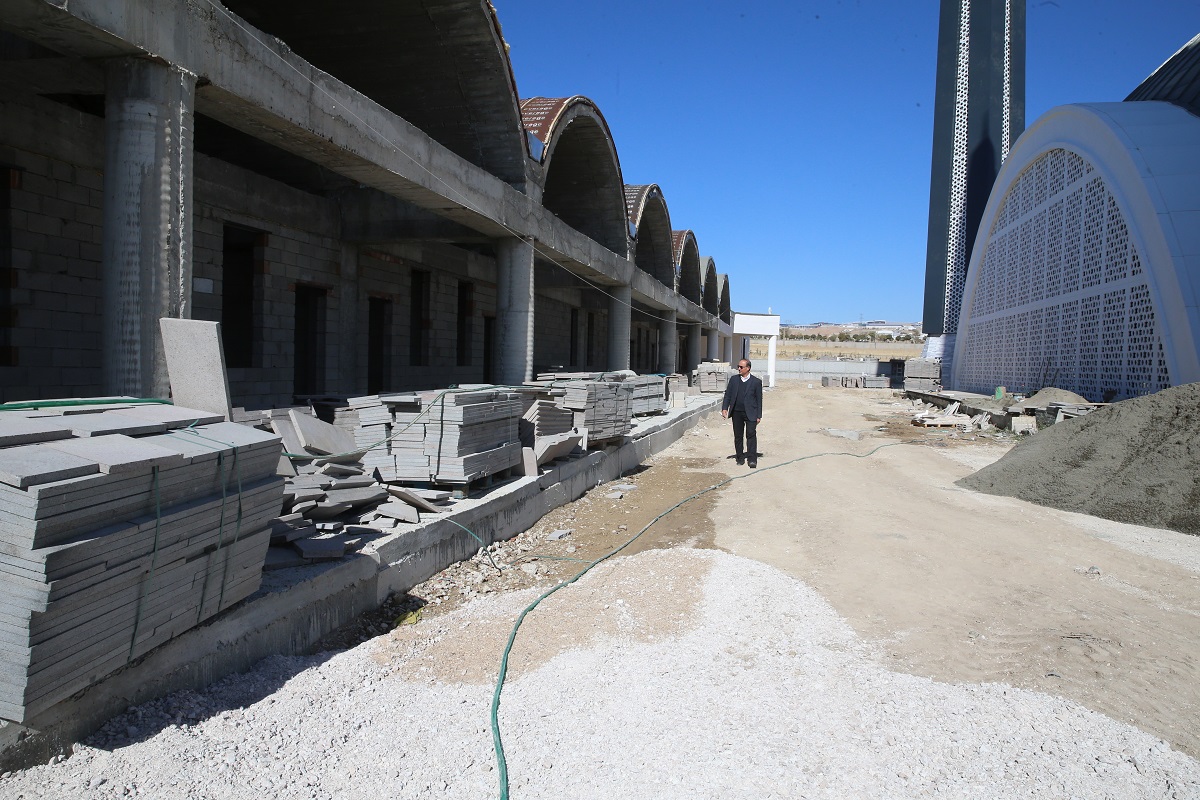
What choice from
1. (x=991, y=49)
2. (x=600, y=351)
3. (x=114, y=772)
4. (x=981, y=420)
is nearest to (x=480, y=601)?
(x=114, y=772)

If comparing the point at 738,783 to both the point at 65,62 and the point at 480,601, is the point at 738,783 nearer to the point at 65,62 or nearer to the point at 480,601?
the point at 480,601

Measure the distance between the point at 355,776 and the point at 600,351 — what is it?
86.1 ft

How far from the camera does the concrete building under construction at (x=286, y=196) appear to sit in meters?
5.36

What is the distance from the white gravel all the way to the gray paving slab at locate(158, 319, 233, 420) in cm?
202

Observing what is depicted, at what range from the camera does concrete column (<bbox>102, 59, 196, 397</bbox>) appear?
17.4ft

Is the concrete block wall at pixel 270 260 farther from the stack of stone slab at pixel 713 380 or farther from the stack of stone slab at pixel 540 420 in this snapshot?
the stack of stone slab at pixel 713 380

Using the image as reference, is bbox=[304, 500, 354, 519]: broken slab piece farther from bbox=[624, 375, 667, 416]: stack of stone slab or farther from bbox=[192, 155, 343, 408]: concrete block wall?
bbox=[624, 375, 667, 416]: stack of stone slab

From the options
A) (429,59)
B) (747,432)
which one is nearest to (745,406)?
(747,432)

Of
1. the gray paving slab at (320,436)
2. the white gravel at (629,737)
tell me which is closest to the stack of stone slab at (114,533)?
the white gravel at (629,737)

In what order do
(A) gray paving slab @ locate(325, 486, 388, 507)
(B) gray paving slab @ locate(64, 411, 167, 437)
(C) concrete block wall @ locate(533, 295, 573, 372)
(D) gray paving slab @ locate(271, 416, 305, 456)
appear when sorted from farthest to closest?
1. (C) concrete block wall @ locate(533, 295, 573, 372)
2. (D) gray paving slab @ locate(271, 416, 305, 456)
3. (A) gray paving slab @ locate(325, 486, 388, 507)
4. (B) gray paving slab @ locate(64, 411, 167, 437)

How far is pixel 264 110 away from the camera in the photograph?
6.57 meters

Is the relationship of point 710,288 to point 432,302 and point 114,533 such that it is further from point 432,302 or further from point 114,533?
point 114,533

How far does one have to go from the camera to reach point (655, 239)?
2694 cm

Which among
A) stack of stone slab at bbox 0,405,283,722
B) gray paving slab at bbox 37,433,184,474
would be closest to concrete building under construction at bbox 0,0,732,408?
stack of stone slab at bbox 0,405,283,722
